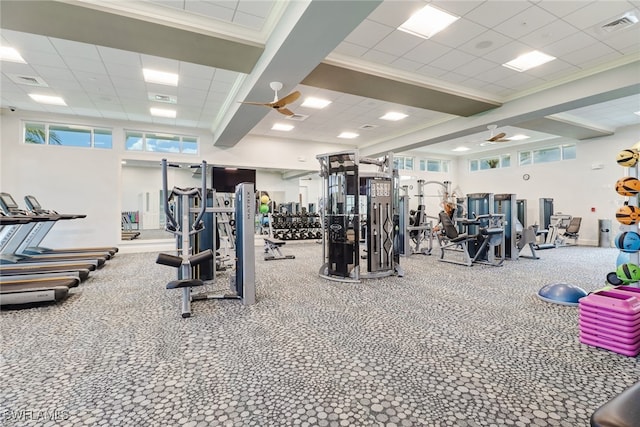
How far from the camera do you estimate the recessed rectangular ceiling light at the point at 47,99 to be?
253 inches

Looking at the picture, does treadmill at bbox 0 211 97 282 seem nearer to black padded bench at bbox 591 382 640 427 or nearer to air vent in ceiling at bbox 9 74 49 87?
air vent in ceiling at bbox 9 74 49 87

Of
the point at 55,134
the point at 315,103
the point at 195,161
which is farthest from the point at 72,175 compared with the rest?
the point at 315,103

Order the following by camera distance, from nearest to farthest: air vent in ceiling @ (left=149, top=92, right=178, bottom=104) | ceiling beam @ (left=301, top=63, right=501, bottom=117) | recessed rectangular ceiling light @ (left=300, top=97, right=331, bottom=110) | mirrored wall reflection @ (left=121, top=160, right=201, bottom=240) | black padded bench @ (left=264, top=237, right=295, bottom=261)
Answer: ceiling beam @ (left=301, top=63, right=501, bottom=117), air vent in ceiling @ (left=149, top=92, right=178, bottom=104), black padded bench @ (left=264, top=237, right=295, bottom=261), recessed rectangular ceiling light @ (left=300, top=97, right=331, bottom=110), mirrored wall reflection @ (left=121, top=160, right=201, bottom=240)

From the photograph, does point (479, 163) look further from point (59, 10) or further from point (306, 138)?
point (59, 10)

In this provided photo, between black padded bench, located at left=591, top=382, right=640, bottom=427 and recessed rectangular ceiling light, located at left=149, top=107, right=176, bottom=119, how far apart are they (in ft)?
27.7

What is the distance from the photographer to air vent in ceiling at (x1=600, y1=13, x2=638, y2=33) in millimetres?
3885

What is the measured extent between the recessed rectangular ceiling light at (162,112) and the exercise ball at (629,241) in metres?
8.49

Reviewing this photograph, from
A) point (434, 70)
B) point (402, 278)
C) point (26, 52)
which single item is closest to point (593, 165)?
point (434, 70)

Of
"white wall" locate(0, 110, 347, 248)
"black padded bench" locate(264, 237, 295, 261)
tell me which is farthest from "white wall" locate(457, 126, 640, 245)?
"white wall" locate(0, 110, 347, 248)

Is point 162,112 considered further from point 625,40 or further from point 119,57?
point 625,40

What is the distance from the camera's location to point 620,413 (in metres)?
0.88

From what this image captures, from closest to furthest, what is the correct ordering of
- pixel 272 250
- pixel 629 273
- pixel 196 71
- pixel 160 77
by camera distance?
pixel 629 273
pixel 196 71
pixel 160 77
pixel 272 250

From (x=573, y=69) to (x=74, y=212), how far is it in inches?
442

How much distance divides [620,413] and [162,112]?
8708mm
